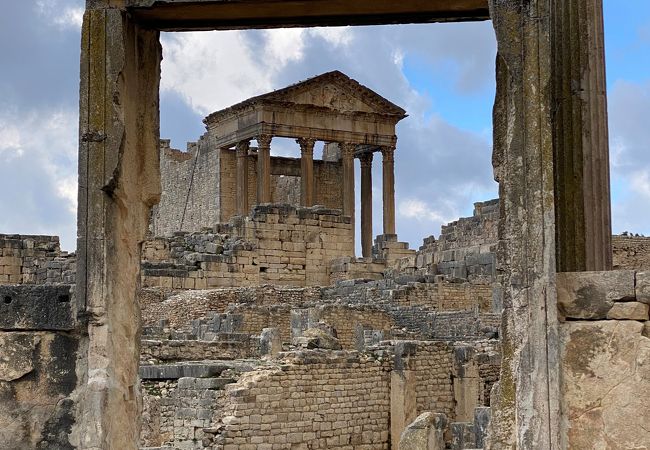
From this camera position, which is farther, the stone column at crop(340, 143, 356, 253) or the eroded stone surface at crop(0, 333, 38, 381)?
the stone column at crop(340, 143, 356, 253)

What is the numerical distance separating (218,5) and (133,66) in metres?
0.64

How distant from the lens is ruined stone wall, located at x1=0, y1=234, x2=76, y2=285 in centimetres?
2592

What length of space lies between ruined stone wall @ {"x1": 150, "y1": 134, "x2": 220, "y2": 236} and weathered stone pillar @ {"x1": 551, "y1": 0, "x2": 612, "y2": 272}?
3481cm

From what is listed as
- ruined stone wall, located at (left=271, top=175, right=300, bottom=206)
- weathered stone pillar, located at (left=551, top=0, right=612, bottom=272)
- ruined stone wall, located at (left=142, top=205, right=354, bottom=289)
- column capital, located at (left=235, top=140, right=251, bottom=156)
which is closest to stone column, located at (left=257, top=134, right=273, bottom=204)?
column capital, located at (left=235, top=140, right=251, bottom=156)

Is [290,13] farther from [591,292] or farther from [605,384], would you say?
[605,384]

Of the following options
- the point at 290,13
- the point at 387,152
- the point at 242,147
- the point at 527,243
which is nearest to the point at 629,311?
the point at 527,243

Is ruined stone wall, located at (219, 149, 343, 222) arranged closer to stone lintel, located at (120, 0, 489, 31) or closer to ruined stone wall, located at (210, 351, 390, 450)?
ruined stone wall, located at (210, 351, 390, 450)

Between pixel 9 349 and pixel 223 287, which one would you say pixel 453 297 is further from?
A: pixel 9 349

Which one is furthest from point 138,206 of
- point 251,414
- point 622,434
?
point 251,414

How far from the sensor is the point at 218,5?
653cm

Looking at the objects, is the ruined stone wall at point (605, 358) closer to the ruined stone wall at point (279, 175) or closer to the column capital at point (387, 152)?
the column capital at point (387, 152)

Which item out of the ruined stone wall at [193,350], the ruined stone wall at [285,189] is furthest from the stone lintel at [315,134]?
the ruined stone wall at [193,350]

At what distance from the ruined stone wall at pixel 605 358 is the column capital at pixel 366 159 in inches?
1337

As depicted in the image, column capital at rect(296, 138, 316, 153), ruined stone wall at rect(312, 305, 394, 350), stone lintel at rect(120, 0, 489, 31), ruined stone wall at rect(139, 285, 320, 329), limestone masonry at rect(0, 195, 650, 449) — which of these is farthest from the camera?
column capital at rect(296, 138, 316, 153)
